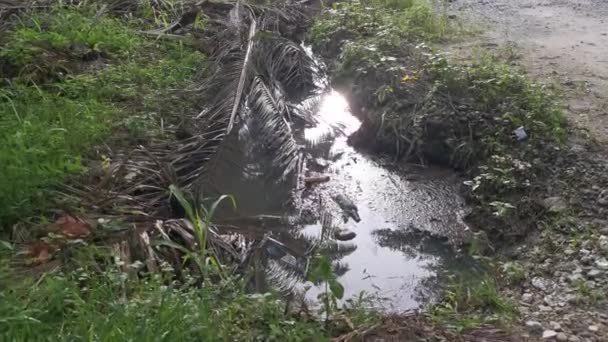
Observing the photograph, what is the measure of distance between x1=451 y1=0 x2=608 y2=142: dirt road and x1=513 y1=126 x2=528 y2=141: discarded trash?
1.46ft

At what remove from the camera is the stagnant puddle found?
4250 millimetres

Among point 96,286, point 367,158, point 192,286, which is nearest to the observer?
point 96,286

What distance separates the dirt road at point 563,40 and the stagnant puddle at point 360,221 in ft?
4.26

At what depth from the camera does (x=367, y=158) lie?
5.79 meters

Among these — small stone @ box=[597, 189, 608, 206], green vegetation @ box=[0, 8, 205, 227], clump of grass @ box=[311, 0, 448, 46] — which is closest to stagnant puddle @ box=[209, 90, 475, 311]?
small stone @ box=[597, 189, 608, 206]

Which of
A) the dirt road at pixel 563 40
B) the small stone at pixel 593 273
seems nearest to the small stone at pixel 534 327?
the small stone at pixel 593 273

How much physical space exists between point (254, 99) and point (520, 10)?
4467 millimetres

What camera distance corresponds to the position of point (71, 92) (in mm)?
5648

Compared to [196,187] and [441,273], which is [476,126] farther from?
[196,187]

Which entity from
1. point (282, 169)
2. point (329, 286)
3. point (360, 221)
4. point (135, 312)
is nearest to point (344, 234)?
point (360, 221)

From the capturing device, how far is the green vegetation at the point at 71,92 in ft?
14.0

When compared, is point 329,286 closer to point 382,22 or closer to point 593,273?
point 593,273

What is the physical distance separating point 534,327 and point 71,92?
394 cm

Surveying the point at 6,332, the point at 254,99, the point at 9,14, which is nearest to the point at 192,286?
the point at 6,332
